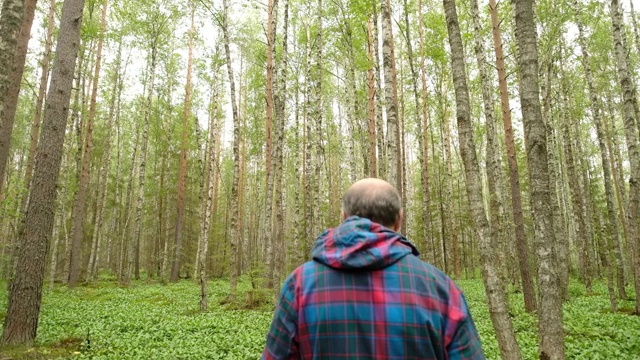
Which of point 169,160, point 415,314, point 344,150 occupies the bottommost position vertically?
point 415,314

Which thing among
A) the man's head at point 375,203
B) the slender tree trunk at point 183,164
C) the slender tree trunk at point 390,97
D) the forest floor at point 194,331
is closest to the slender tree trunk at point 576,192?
the forest floor at point 194,331

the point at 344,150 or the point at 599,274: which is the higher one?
the point at 344,150

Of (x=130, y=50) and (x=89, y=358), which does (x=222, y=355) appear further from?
(x=130, y=50)

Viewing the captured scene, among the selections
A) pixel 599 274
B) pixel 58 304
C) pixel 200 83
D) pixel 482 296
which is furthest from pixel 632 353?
pixel 200 83

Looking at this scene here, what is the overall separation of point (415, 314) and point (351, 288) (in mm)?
294

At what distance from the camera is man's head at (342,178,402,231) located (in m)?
1.90

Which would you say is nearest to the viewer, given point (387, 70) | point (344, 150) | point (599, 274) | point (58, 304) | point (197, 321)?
point (387, 70)

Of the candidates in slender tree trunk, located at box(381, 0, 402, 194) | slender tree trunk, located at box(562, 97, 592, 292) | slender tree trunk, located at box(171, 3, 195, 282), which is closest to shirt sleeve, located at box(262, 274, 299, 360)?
slender tree trunk, located at box(381, 0, 402, 194)

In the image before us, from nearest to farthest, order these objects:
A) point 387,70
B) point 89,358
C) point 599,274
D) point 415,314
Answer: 1. point 415,314
2. point 89,358
3. point 387,70
4. point 599,274

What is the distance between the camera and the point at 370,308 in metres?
1.65

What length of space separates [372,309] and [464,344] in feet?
1.40

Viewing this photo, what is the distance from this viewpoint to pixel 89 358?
7.18m

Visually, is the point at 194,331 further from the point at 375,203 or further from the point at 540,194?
the point at 375,203

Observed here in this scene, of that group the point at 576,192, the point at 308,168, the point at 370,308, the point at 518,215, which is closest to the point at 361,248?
the point at 370,308
